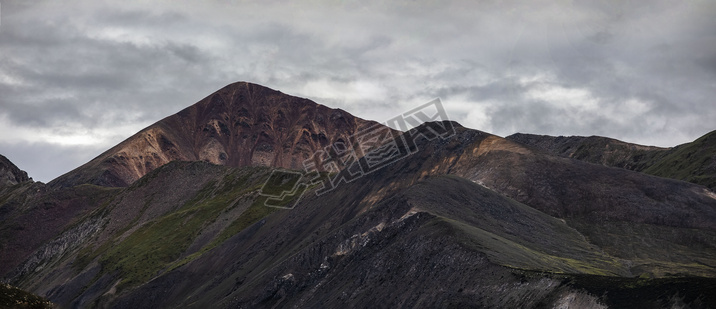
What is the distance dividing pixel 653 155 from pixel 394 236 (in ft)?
415

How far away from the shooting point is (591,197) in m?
98.4

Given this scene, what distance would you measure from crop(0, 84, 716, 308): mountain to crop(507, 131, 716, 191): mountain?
24.4 metres

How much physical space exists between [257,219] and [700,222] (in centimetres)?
8159

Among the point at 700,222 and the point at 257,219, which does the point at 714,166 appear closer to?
the point at 700,222

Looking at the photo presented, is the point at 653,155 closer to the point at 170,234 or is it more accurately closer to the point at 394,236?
the point at 394,236

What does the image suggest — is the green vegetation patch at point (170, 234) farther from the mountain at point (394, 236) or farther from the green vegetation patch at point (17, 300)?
the green vegetation patch at point (17, 300)

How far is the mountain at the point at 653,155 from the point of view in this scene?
120 m

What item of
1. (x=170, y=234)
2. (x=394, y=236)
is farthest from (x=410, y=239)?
(x=170, y=234)

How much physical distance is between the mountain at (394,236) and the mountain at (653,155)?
961 inches

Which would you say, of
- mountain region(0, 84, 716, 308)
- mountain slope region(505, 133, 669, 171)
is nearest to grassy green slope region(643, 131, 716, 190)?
mountain slope region(505, 133, 669, 171)

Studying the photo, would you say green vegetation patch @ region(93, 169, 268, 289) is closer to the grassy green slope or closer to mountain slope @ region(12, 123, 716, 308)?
mountain slope @ region(12, 123, 716, 308)

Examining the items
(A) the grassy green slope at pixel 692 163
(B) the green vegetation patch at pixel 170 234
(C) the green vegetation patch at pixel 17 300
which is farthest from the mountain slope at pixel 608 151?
(C) the green vegetation patch at pixel 17 300

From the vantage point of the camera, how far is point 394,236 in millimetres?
57625

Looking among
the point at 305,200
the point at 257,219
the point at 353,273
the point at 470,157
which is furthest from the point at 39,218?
the point at 353,273
